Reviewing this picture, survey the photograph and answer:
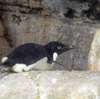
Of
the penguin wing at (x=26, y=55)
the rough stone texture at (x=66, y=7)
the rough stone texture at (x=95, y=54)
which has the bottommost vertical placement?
the rough stone texture at (x=95, y=54)

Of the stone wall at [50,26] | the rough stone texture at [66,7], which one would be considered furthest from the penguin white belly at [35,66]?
the rough stone texture at [66,7]

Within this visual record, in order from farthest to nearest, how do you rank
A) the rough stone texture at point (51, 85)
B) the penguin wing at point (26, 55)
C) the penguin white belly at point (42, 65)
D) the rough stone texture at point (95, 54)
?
the rough stone texture at point (95, 54), the penguin white belly at point (42, 65), the penguin wing at point (26, 55), the rough stone texture at point (51, 85)

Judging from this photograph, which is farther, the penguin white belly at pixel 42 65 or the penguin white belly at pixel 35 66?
the penguin white belly at pixel 42 65

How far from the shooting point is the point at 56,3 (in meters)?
1.17

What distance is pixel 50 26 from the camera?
1.18 meters

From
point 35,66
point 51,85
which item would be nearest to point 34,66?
point 35,66

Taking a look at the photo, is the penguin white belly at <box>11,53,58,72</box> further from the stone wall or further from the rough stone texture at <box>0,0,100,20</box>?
the rough stone texture at <box>0,0,100,20</box>

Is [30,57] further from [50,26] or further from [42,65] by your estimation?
[50,26]

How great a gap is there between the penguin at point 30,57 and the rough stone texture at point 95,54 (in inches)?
7.8

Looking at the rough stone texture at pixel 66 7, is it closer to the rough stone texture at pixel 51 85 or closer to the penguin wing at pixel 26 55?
the penguin wing at pixel 26 55

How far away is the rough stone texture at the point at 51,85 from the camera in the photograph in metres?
0.66

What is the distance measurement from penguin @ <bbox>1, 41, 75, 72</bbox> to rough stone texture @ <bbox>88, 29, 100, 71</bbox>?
20 centimetres

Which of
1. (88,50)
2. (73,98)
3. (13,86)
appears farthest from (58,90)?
(88,50)

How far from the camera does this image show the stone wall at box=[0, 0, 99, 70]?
1146mm
